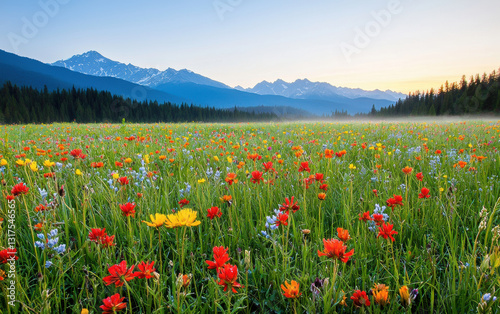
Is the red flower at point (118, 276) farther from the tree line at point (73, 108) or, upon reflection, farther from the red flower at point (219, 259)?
the tree line at point (73, 108)

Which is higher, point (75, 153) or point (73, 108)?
point (73, 108)

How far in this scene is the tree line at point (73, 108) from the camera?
56.5 m

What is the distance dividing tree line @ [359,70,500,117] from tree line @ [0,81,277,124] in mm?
73597

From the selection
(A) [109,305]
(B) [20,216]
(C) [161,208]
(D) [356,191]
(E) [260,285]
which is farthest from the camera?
(D) [356,191]

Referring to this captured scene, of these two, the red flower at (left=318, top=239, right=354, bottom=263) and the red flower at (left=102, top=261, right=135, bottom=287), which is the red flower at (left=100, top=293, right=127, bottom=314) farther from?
the red flower at (left=318, top=239, right=354, bottom=263)

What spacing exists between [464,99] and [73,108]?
10195 centimetres

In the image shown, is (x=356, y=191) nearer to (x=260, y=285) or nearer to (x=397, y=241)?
(x=397, y=241)

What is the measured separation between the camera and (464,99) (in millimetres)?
66750

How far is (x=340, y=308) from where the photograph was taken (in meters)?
1.20

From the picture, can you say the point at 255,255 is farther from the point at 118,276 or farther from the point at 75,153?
the point at 75,153

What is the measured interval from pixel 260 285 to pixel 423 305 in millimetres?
794

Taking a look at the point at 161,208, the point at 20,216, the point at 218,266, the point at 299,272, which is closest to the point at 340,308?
the point at 299,272

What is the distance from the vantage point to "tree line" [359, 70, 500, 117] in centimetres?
6094

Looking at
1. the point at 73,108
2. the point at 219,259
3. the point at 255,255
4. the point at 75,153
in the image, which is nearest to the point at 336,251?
the point at 219,259
